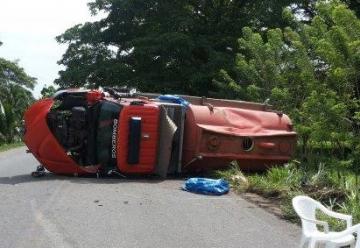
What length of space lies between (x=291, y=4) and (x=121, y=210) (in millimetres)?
20765

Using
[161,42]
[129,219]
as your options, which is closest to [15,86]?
[161,42]

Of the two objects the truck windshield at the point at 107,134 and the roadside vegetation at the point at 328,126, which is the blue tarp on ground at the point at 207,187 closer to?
the roadside vegetation at the point at 328,126

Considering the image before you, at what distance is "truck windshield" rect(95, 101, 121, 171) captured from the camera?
478 inches

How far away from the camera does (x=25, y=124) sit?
12789 millimetres

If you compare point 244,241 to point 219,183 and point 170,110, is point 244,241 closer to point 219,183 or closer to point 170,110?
point 219,183

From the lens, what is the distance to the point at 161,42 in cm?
2695

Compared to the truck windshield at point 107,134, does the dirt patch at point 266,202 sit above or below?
below

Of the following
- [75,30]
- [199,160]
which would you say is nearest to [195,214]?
[199,160]

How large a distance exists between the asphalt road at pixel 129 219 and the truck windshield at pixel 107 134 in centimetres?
119

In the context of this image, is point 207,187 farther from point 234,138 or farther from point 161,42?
point 161,42

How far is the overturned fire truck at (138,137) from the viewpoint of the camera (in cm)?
1209

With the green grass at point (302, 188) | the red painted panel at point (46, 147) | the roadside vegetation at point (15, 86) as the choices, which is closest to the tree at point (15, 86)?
the roadside vegetation at point (15, 86)

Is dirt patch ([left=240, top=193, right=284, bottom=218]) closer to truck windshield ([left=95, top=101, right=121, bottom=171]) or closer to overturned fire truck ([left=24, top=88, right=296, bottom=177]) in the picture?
overturned fire truck ([left=24, top=88, right=296, bottom=177])

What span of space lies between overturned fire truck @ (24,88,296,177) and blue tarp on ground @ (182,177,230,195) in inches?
61.8
